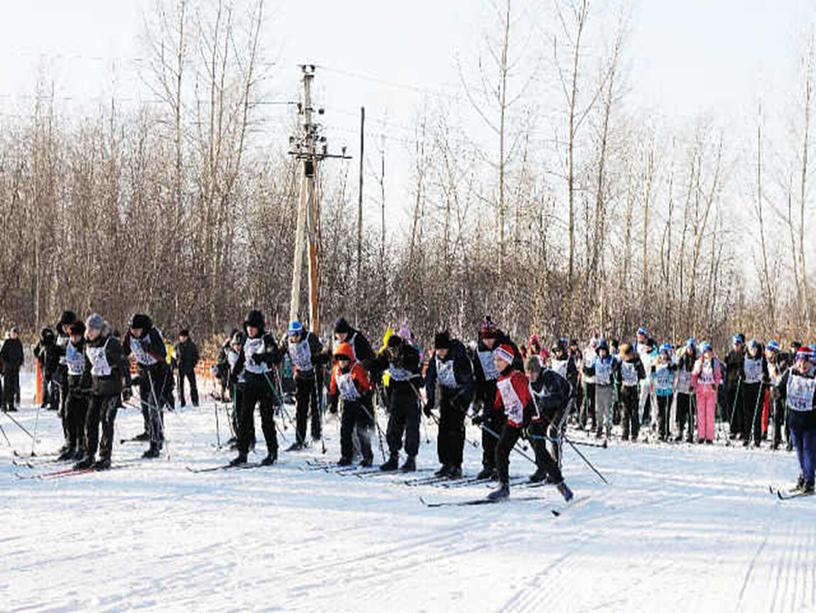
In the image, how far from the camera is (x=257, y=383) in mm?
13109

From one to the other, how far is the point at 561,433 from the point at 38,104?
41.1 meters

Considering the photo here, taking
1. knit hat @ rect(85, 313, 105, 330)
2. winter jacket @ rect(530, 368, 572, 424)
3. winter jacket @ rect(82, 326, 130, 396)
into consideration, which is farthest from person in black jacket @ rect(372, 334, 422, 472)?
knit hat @ rect(85, 313, 105, 330)

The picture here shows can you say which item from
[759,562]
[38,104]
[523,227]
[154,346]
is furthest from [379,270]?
[759,562]

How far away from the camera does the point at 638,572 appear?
7.83 meters

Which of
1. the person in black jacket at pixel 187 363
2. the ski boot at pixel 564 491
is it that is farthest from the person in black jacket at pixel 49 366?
the ski boot at pixel 564 491

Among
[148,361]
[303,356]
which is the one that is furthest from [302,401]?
[148,361]

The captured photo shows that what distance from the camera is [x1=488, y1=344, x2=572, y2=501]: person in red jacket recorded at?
34.6ft

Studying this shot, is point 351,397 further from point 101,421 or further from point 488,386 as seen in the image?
point 101,421

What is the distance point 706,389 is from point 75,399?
10834 millimetres

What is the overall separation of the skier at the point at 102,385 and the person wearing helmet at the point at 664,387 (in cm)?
1038

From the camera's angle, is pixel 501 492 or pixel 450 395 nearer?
pixel 501 492

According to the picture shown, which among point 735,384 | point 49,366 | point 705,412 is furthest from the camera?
point 49,366

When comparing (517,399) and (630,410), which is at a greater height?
(517,399)

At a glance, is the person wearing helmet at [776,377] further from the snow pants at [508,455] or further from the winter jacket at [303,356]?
the snow pants at [508,455]
